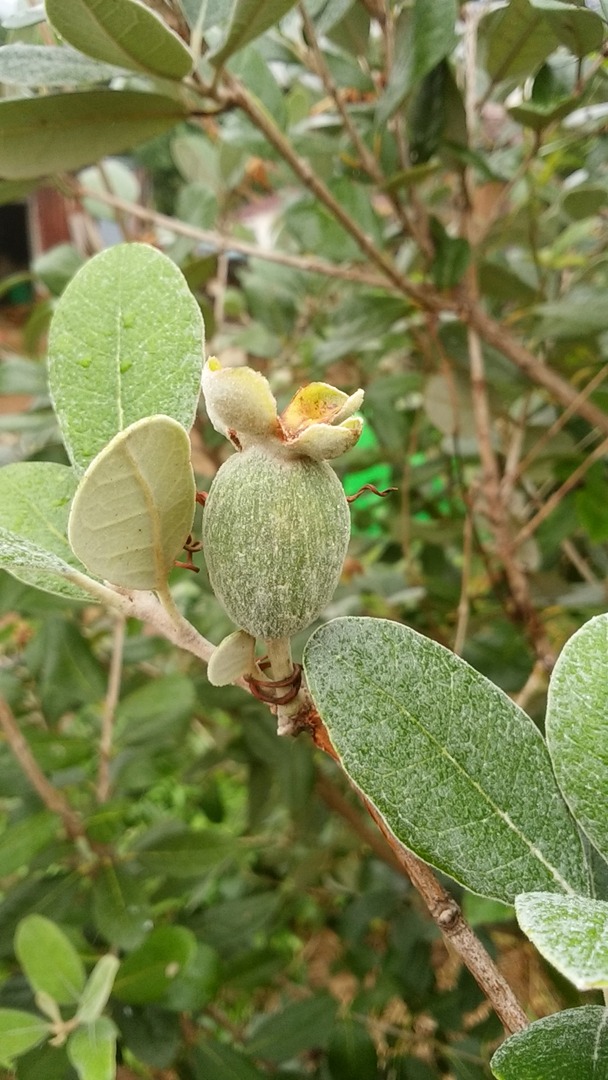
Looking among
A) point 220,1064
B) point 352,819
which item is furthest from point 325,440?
point 352,819

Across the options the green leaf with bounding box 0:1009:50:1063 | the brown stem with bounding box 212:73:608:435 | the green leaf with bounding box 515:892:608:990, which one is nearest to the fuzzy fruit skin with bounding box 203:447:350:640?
the green leaf with bounding box 515:892:608:990

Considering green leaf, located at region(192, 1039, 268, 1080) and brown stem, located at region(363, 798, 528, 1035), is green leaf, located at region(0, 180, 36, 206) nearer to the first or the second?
brown stem, located at region(363, 798, 528, 1035)

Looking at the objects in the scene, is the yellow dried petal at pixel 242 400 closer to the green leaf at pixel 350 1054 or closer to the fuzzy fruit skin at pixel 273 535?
the fuzzy fruit skin at pixel 273 535

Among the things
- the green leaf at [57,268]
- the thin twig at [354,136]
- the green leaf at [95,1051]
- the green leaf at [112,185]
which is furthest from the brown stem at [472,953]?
the green leaf at [112,185]

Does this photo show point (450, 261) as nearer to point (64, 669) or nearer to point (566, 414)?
point (566, 414)

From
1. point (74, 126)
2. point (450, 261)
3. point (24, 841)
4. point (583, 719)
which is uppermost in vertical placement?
point (74, 126)

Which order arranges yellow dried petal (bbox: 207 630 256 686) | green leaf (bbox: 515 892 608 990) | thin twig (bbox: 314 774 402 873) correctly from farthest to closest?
thin twig (bbox: 314 774 402 873)
yellow dried petal (bbox: 207 630 256 686)
green leaf (bbox: 515 892 608 990)

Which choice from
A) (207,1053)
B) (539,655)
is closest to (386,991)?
(207,1053)
